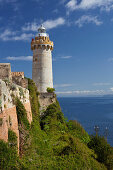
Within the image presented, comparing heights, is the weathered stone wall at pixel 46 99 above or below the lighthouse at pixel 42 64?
below

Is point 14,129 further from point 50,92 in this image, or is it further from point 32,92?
point 50,92

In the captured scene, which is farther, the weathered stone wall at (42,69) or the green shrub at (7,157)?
the weathered stone wall at (42,69)

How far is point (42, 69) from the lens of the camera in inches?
1268

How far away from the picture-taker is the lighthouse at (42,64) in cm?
3225

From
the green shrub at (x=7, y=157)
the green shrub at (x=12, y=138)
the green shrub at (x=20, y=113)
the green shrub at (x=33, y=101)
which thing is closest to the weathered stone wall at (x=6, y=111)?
the green shrub at (x=12, y=138)

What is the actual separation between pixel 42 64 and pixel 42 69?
3.06 feet

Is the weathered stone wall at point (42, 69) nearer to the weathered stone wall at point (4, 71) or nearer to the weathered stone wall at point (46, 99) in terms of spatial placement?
the weathered stone wall at point (46, 99)

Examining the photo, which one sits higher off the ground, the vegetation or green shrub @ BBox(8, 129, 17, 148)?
green shrub @ BBox(8, 129, 17, 148)

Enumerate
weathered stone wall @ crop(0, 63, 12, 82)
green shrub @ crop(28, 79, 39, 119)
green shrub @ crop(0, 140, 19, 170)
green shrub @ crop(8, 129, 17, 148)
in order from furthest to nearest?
green shrub @ crop(28, 79, 39, 119) < weathered stone wall @ crop(0, 63, 12, 82) < green shrub @ crop(8, 129, 17, 148) < green shrub @ crop(0, 140, 19, 170)

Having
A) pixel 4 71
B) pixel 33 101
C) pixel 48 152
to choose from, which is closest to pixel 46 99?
pixel 33 101

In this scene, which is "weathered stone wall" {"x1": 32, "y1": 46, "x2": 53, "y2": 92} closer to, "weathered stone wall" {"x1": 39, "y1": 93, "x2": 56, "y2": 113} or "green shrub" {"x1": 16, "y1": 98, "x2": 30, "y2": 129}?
"weathered stone wall" {"x1": 39, "y1": 93, "x2": 56, "y2": 113}

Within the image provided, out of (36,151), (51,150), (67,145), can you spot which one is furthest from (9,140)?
(67,145)

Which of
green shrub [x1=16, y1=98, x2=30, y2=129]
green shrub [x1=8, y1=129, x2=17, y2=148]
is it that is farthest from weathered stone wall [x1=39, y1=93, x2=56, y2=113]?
green shrub [x1=8, y1=129, x2=17, y2=148]

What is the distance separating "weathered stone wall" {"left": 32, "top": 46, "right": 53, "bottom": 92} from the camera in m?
32.2
